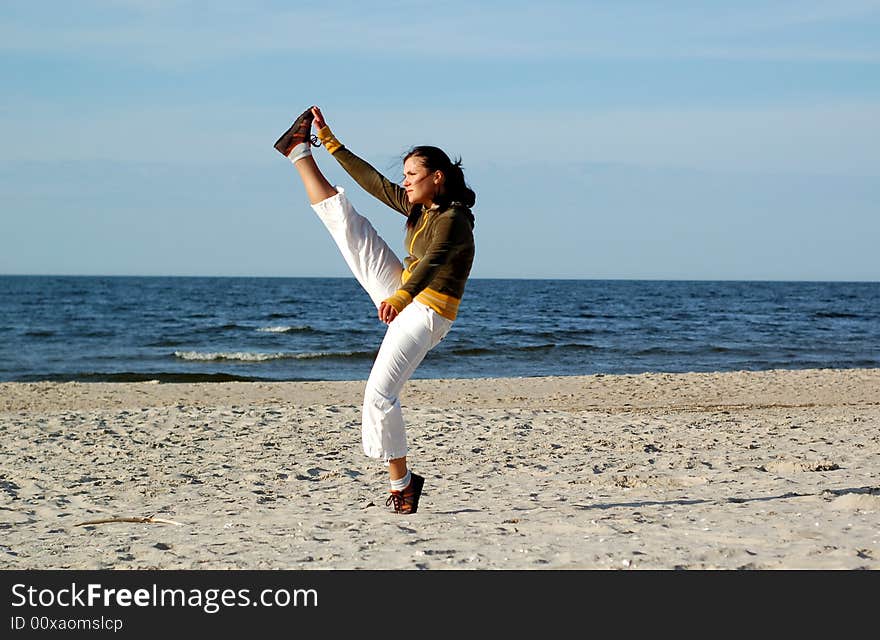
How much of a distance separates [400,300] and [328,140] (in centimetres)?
118

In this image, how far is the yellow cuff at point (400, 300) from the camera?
16.2ft

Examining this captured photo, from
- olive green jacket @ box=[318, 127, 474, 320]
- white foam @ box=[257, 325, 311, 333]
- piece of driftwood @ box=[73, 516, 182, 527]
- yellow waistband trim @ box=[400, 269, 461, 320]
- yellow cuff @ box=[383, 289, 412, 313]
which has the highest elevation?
white foam @ box=[257, 325, 311, 333]

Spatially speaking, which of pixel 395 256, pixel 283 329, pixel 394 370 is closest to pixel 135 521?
pixel 394 370

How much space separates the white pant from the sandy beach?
0.55m

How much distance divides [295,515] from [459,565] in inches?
73.7

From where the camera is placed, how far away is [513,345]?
26500 mm

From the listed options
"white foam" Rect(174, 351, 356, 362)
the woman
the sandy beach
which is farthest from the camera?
"white foam" Rect(174, 351, 356, 362)

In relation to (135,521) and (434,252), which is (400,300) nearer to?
(434,252)

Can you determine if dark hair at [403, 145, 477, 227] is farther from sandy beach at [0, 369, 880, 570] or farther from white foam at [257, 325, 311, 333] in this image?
white foam at [257, 325, 311, 333]

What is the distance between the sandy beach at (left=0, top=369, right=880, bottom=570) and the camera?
4.70 meters

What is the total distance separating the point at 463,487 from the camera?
719cm

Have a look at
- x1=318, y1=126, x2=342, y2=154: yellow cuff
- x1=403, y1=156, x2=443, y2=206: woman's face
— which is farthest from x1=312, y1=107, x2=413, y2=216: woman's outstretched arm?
x1=403, y1=156, x2=443, y2=206: woman's face

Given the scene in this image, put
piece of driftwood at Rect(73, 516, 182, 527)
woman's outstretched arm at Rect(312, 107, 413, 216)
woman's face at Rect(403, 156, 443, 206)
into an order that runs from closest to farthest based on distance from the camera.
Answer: woman's face at Rect(403, 156, 443, 206) → woman's outstretched arm at Rect(312, 107, 413, 216) → piece of driftwood at Rect(73, 516, 182, 527)
